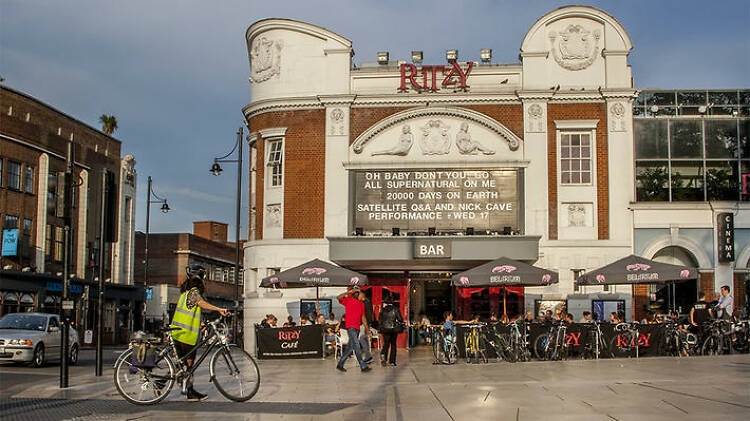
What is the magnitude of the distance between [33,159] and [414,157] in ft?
66.3

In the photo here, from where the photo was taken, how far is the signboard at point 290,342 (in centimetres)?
2311

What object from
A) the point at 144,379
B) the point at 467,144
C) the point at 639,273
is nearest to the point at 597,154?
the point at 467,144

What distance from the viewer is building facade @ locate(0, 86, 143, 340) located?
37688mm

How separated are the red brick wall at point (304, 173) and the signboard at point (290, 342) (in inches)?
266

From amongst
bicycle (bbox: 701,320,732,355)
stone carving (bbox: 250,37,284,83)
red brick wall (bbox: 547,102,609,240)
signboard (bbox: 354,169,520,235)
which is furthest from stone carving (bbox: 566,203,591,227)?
stone carving (bbox: 250,37,284,83)

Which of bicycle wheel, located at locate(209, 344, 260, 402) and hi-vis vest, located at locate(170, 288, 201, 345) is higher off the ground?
hi-vis vest, located at locate(170, 288, 201, 345)

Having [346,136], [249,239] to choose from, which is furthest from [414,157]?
[249,239]

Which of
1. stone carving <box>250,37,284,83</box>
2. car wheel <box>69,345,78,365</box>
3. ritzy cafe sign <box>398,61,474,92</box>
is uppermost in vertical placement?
stone carving <box>250,37,284,83</box>

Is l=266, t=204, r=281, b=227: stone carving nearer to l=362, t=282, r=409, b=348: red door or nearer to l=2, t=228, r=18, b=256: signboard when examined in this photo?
l=362, t=282, r=409, b=348: red door

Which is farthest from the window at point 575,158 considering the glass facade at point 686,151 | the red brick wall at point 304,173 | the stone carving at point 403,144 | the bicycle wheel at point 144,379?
the bicycle wheel at point 144,379

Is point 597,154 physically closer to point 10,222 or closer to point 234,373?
point 234,373

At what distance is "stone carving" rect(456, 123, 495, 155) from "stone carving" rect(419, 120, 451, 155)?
1.23 feet

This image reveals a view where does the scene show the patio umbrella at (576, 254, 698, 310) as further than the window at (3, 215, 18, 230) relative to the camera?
No

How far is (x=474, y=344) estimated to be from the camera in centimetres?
2061
